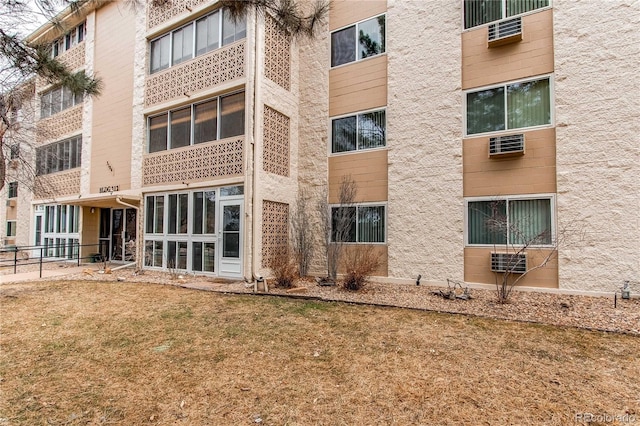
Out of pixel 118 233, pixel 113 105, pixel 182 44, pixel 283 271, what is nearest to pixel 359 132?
pixel 283 271

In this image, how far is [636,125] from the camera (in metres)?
6.81

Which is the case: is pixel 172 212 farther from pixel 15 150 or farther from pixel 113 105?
pixel 15 150

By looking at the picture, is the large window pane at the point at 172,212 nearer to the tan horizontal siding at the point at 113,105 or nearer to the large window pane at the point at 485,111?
the tan horizontal siding at the point at 113,105

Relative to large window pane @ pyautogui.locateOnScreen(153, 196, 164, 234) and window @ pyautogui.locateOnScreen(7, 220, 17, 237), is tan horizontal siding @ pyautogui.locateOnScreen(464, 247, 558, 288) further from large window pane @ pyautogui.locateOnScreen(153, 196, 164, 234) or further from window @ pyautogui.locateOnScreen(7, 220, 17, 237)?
window @ pyautogui.locateOnScreen(7, 220, 17, 237)

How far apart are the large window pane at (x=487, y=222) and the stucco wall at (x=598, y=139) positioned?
1143 millimetres

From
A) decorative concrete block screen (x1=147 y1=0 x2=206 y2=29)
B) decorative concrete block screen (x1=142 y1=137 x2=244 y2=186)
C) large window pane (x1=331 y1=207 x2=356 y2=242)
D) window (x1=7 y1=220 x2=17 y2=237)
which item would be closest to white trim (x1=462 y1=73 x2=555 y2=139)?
large window pane (x1=331 y1=207 x2=356 y2=242)

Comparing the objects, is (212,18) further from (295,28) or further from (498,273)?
(498,273)

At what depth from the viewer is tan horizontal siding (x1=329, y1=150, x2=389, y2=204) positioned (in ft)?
31.8

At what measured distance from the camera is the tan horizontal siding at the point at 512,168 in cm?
758

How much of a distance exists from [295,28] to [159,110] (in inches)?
317

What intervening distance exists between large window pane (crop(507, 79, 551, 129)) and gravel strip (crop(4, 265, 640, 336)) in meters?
4.01

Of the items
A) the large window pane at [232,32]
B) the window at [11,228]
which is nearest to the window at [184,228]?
the large window pane at [232,32]

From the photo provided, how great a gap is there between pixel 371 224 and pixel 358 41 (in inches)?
227

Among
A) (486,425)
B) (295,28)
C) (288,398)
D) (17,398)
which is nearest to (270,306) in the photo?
(288,398)
